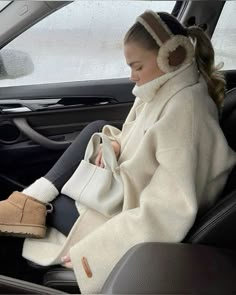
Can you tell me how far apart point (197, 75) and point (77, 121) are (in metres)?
0.90

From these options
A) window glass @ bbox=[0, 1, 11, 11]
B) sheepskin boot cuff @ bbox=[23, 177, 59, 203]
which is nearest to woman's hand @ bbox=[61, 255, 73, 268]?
sheepskin boot cuff @ bbox=[23, 177, 59, 203]

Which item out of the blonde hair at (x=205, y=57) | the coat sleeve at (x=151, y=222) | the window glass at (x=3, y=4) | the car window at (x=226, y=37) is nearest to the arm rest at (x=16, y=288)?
the coat sleeve at (x=151, y=222)

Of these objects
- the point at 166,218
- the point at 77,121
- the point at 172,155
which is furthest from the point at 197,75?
the point at 77,121

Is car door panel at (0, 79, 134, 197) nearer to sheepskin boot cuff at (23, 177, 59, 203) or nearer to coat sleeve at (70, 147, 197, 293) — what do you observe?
sheepskin boot cuff at (23, 177, 59, 203)

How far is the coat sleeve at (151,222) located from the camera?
3.92 feet

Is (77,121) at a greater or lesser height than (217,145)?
lesser

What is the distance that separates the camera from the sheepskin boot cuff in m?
1.53

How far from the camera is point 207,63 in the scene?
4.66 ft

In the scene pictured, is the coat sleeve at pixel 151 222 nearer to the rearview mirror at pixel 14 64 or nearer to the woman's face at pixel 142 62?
the woman's face at pixel 142 62

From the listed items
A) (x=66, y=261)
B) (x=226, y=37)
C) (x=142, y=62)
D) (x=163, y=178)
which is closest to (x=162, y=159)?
(x=163, y=178)

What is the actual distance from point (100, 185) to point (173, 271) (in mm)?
423

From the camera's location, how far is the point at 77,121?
2.15 meters

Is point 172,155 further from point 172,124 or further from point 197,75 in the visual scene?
point 197,75

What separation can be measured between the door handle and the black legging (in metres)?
0.32
